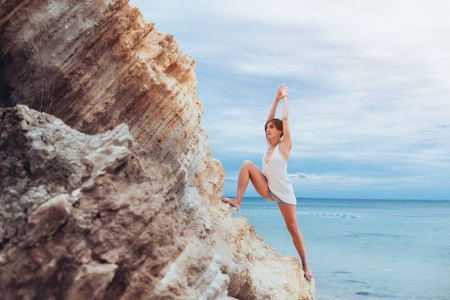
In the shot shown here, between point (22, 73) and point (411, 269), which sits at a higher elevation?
point (22, 73)

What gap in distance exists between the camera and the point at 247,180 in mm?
7043

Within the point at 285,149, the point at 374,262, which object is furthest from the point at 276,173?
the point at 374,262

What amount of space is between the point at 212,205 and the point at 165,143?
4.90 feet

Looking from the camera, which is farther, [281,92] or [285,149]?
[281,92]

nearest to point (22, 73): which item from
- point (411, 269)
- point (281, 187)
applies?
point (281, 187)

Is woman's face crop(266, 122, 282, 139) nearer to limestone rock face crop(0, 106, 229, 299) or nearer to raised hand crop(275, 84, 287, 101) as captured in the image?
raised hand crop(275, 84, 287, 101)

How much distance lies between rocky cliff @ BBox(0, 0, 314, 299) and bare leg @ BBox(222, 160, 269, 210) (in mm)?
319

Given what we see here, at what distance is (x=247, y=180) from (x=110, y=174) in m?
3.92

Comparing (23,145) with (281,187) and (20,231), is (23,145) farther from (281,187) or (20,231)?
(281,187)

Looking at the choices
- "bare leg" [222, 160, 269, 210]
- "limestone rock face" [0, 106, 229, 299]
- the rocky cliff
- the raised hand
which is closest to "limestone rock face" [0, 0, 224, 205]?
the rocky cliff

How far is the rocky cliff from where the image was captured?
303cm

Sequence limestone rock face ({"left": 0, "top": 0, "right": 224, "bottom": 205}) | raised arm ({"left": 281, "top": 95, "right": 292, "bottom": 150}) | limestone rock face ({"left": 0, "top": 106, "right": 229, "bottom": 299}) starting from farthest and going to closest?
raised arm ({"left": 281, "top": 95, "right": 292, "bottom": 150}) → limestone rock face ({"left": 0, "top": 0, "right": 224, "bottom": 205}) → limestone rock face ({"left": 0, "top": 106, "right": 229, "bottom": 299})

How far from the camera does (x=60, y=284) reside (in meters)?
3.04

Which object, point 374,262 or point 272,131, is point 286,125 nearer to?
point 272,131
